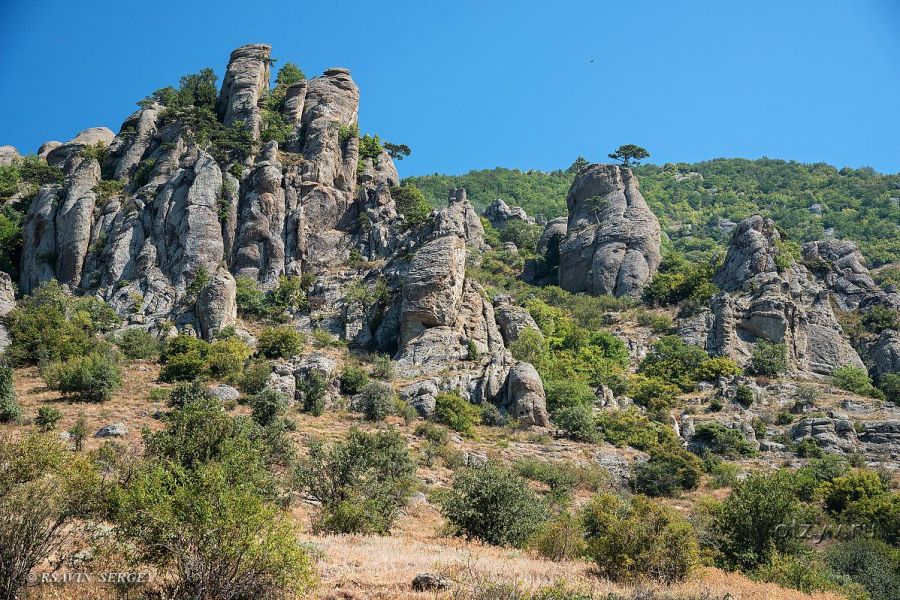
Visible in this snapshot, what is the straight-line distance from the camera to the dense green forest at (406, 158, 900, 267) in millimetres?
89438

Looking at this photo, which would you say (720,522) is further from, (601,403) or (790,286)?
(790,286)

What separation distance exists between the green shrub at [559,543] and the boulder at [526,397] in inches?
736

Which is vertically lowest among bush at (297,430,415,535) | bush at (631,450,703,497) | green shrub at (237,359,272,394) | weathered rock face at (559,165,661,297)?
bush at (631,450,703,497)

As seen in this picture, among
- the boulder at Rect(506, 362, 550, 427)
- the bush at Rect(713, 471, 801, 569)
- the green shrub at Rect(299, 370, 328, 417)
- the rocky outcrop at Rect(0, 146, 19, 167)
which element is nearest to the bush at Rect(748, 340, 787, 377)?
the boulder at Rect(506, 362, 550, 427)

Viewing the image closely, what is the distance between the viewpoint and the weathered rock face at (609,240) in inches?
2478

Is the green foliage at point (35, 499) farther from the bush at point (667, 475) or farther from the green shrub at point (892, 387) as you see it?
the green shrub at point (892, 387)

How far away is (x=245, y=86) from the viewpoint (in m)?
64.3

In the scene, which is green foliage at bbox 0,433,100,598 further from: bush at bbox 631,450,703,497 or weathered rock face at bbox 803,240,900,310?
weathered rock face at bbox 803,240,900,310

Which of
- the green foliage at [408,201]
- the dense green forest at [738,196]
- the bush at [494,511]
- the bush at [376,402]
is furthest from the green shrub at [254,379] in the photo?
the dense green forest at [738,196]

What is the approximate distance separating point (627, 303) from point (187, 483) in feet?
169

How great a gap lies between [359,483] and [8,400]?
60.9 ft

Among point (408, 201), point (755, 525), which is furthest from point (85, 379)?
point (408, 201)

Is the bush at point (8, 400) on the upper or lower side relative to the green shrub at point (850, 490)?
upper

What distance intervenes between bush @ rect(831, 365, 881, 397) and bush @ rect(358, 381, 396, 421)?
32848 mm
